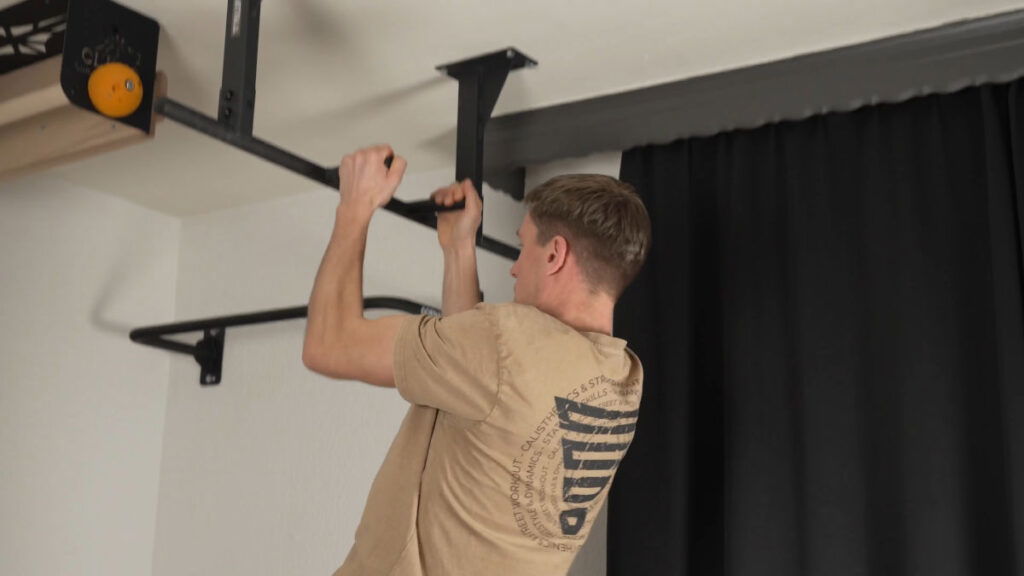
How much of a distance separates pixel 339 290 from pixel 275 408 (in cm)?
128

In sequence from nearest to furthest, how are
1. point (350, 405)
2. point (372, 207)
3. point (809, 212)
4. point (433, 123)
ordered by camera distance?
point (372, 207), point (809, 212), point (433, 123), point (350, 405)

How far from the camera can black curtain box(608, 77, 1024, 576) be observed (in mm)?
1782

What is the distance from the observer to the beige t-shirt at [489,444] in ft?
4.82

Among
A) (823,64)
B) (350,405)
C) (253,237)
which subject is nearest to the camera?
(823,64)

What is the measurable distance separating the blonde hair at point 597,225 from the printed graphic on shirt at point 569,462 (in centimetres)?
19

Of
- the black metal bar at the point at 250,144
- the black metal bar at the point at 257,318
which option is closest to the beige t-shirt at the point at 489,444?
the black metal bar at the point at 250,144

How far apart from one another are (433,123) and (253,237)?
2.84ft

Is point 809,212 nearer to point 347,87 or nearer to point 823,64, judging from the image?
point 823,64

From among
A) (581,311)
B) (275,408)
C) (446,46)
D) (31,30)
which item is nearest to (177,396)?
(275,408)

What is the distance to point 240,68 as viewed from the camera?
1.64 m

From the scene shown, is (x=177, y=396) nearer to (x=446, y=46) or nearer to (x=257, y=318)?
(x=257, y=318)

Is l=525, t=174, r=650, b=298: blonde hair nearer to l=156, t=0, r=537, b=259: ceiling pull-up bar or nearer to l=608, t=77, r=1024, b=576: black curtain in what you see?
l=156, t=0, r=537, b=259: ceiling pull-up bar

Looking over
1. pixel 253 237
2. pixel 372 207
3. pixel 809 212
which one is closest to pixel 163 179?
pixel 253 237

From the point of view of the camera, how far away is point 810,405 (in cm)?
192
